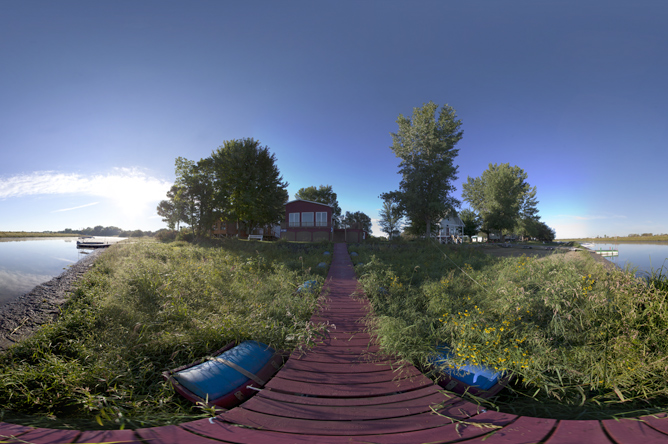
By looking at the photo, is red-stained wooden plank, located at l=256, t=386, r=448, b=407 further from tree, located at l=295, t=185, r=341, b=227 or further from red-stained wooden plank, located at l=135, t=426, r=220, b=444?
tree, located at l=295, t=185, r=341, b=227

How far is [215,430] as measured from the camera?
1.68m

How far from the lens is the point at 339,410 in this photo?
1924mm

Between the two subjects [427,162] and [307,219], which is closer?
[427,162]

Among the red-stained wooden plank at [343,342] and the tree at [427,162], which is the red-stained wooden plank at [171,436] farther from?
the tree at [427,162]

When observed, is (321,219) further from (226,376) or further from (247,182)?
(226,376)

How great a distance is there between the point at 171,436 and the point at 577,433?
2.94 meters

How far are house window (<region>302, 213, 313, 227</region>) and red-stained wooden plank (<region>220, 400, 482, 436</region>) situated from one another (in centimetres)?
2575

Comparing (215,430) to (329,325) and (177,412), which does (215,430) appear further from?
(329,325)

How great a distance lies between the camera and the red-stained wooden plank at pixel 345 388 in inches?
83.7

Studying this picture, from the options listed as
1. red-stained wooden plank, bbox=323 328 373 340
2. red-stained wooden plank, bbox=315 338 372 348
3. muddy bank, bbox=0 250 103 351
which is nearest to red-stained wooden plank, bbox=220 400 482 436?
red-stained wooden plank, bbox=315 338 372 348

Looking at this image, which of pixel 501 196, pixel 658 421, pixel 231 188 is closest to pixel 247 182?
pixel 231 188

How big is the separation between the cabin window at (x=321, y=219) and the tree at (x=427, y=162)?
8997 millimetres

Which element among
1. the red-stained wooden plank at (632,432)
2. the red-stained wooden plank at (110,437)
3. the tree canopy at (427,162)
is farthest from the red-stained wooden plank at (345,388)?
the tree canopy at (427,162)

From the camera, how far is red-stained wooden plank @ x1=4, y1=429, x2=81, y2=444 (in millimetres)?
1562
